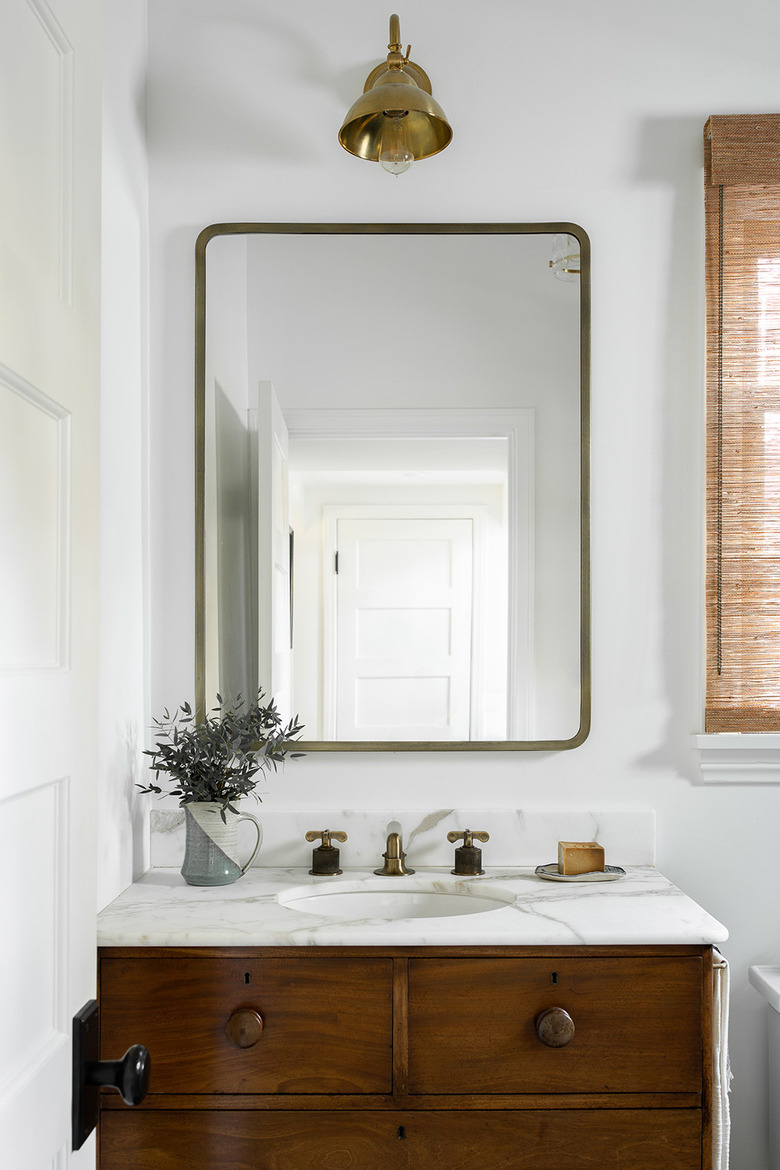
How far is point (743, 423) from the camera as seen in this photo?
185 cm

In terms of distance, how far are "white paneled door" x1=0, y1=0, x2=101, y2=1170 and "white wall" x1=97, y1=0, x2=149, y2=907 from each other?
79 cm

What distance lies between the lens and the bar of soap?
1691 millimetres

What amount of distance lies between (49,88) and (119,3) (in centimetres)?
120

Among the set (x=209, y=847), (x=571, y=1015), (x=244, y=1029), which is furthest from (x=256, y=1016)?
(x=571, y=1015)

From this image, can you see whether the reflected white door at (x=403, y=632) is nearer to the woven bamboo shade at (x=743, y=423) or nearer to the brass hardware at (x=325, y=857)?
the brass hardware at (x=325, y=857)

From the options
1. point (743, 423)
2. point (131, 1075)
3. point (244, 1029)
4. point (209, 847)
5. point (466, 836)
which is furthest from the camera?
point (743, 423)

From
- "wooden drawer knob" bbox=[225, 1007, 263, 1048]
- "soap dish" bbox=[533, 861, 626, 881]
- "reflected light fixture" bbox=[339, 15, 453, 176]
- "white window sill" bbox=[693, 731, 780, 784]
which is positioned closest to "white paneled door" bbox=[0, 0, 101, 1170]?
"wooden drawer knob" bbox=[225, 1007, 263, 1048]

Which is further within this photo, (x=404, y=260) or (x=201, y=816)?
(x=404, y=260)

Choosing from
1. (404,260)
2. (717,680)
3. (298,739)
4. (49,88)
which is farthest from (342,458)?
(49,88)

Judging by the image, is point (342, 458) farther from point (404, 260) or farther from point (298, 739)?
point (298, 739)

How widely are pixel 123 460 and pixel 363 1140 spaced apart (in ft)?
3.86

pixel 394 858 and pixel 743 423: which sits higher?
pixel 743 423

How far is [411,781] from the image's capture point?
186cm

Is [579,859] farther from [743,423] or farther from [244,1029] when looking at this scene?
[743,423]
